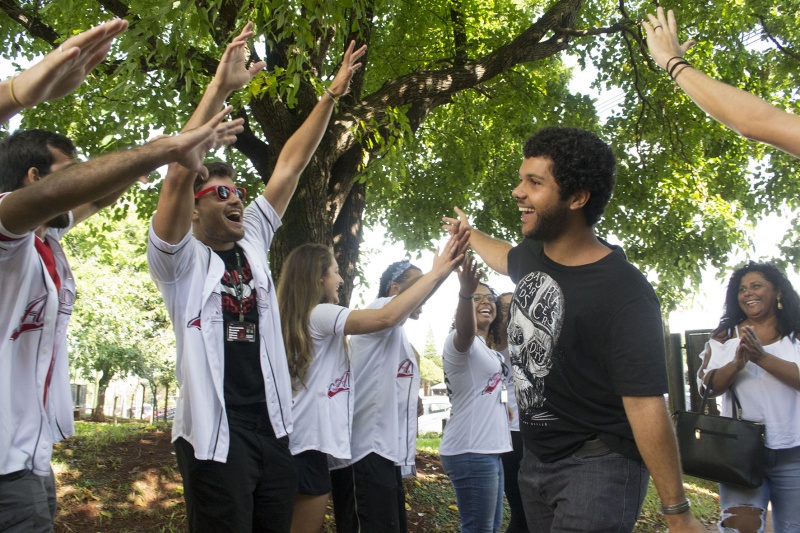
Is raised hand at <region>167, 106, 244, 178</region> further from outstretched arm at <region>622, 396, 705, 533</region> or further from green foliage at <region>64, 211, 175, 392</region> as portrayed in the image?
green foliage at <region>64, 211, 175, 392</region>

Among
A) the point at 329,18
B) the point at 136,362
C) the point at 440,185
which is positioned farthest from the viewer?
the point at 136,362

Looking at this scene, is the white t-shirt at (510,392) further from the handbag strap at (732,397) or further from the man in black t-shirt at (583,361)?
the man in black t-shirt at (583,361)

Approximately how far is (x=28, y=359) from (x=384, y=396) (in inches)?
88.4

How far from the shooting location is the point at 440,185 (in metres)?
11.6

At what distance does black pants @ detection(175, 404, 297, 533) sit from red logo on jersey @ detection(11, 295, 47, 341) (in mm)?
863

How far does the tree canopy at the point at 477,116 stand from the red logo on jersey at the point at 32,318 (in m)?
4.51

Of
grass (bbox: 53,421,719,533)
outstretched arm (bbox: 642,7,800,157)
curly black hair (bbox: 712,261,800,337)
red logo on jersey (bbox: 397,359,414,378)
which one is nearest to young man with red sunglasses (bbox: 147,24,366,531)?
red logo on jersey (bbox: 397,359,414,378)

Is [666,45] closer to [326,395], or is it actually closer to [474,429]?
[326,395]

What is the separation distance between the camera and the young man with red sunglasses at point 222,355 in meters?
2.93

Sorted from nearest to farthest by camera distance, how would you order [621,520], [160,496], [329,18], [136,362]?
1. [621,520]
2. [329,18]
3. [160,496]
4. [136,362]

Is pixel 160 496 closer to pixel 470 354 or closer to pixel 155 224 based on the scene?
pixel 470 354

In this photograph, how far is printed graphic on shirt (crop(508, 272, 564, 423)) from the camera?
277 cm

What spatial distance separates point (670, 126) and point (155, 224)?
912 centimetres

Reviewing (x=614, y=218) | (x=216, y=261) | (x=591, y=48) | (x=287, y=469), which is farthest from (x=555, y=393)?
(x=591, y=48)
